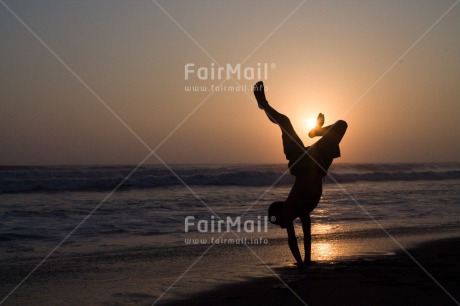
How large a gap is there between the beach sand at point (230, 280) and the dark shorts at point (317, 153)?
4.04 feet

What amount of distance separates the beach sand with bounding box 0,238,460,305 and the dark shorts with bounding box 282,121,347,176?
1.23 m

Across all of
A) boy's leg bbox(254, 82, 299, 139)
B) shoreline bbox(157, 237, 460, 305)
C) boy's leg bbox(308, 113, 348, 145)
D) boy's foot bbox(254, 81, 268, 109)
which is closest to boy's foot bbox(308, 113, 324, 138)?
boy's leg bbox(308, 113, 348, 145)

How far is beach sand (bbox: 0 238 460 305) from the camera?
227 inches

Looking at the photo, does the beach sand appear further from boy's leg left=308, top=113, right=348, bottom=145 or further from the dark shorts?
boy's leg left=308, top=113, right=348, bottom=145

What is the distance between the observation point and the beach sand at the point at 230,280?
5773mm

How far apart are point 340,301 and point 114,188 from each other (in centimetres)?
2697

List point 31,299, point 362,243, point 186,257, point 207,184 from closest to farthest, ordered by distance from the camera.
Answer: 1. point 31,299
2. point 186,257
3. point 362,243
4. point 207,184

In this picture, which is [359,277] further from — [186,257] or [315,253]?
[186,257]

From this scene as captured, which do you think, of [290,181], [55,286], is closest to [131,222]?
[55,286]

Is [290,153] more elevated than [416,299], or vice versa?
[290,153]

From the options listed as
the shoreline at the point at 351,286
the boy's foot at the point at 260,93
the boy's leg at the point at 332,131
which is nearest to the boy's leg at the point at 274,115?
the boy's foot at the point at 260,93

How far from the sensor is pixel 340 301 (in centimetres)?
556

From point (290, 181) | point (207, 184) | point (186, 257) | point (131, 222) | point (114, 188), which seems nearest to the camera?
point (186, 257)

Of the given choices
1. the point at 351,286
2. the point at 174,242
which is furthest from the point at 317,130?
the point at 174,242
